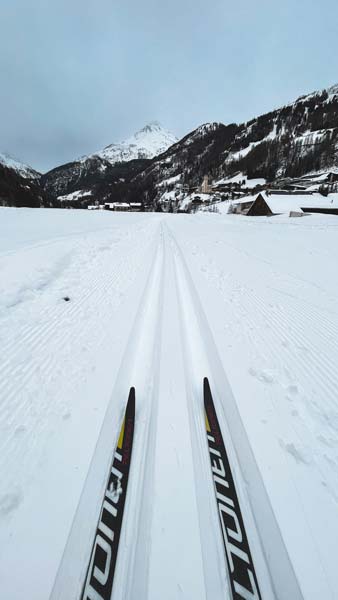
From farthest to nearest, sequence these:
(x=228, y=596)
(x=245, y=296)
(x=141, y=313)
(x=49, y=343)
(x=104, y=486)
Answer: (x=245, y=296) → (x=141, y=313) → (x=49, y=343) → (x=104, y=486) → (x=228, y=596)

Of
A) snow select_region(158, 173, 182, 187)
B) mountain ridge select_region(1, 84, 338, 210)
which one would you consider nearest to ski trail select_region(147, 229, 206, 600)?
mountain ridge select_region(1, 84, 338, 210)

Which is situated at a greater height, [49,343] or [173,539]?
[49,343]

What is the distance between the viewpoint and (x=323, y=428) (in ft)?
Result: 6.67

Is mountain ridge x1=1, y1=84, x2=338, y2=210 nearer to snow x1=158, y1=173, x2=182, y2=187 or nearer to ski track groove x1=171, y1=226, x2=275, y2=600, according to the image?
snow x1=158, y1=173, x2=182, y2=187

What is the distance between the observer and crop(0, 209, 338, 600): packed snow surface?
1.25m

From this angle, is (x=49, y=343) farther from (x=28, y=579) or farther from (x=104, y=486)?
(x=28, y=579)

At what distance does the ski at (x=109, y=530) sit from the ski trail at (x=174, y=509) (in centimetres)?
19

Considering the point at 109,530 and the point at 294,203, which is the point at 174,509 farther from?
A: the point at 294,203

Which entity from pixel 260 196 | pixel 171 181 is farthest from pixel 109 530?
pixel 171 181

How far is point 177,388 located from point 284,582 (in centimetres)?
144

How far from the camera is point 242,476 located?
1676 mm

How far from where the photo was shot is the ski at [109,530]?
3.87ft

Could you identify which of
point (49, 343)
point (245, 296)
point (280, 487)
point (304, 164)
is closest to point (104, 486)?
point (280, 487)

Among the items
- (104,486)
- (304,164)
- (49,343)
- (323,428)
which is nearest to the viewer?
(104,486)
